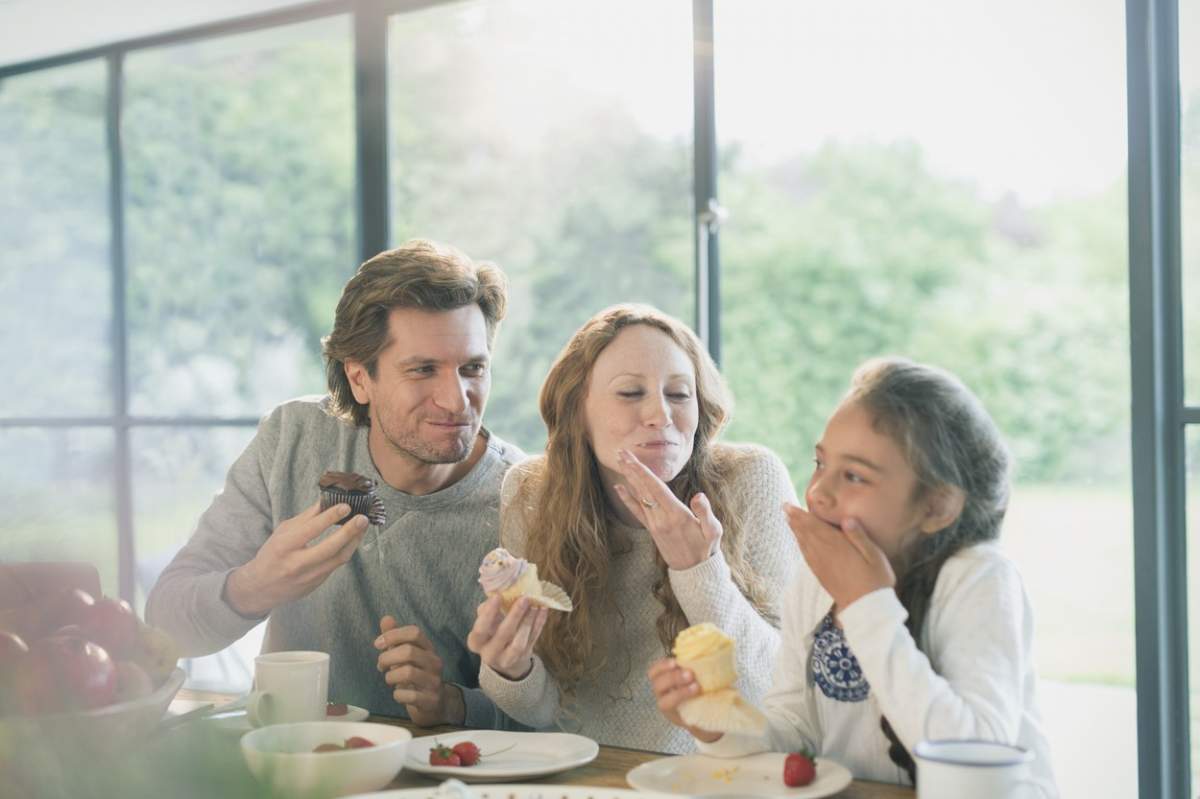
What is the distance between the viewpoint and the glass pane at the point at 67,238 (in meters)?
4.69

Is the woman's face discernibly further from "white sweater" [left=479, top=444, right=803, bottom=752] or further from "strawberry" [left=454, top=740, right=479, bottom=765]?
"strawberry" [left=454, top=740, right=479, bottom=765]

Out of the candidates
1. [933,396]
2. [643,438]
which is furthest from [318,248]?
[933,396]

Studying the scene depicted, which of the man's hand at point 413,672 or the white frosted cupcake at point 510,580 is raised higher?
the white frosted cupcake at point 510,580

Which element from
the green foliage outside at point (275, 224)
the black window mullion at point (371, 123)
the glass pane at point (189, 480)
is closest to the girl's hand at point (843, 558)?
the green foliage outside at point (275, 224)

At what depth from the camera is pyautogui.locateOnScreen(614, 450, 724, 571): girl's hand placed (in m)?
1.91

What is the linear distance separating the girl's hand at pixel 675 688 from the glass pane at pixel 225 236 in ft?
10.9

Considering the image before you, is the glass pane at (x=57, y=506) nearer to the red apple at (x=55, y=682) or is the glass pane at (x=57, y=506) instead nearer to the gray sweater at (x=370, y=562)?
the red apple at (x=55, y=682)

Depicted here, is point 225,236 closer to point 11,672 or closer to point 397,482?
point 397,482

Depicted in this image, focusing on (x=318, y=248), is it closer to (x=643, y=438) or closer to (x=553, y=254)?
(x=553, y=254)

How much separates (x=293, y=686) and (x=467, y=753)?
258 mm

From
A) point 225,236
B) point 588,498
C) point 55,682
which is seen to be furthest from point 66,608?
point 225,236

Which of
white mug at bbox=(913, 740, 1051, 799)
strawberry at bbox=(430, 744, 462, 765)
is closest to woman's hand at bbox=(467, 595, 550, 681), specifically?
strawberry at bbox=(430, 744, 462, 765)

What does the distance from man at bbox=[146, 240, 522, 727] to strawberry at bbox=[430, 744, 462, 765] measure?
27.1 inches

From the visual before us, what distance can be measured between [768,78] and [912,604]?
2424 millimetres
